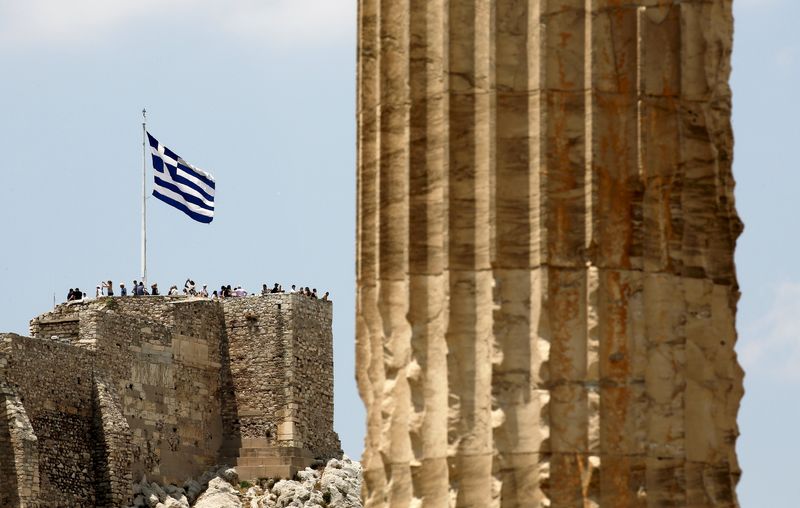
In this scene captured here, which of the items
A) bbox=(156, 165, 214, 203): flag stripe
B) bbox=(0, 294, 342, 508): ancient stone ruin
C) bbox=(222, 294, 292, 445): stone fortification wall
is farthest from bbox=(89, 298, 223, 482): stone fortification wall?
bbox=(156, 165, 214, 203): flag stripe

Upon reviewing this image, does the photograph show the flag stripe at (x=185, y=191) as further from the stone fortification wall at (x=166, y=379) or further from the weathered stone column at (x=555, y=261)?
the weathered stone column at (x=555, y=261)

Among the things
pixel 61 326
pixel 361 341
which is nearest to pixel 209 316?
pixel 61 326

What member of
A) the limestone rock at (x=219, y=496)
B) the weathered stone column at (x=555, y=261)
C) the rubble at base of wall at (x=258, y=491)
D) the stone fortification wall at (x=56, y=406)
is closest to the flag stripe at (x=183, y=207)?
the rubble at base of wall at (x=258, y=491)

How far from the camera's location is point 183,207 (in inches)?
2167

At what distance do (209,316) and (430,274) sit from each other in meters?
45.3

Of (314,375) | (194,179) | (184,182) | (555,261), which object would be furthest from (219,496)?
(555,261)

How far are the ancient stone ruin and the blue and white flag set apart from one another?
7.21 feet

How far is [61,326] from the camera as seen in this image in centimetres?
5053

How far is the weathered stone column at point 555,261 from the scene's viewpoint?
795cm

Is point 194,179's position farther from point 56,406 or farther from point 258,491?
point 56,406

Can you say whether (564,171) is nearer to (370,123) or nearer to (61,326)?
(370,123)

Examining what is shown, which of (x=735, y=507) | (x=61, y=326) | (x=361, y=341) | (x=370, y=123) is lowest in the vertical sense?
(x=735, y=507)

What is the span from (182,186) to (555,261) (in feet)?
156

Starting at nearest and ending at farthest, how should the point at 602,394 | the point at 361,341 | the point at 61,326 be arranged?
the point at 602,394 → the point at 361,341 → the point at 61,326
